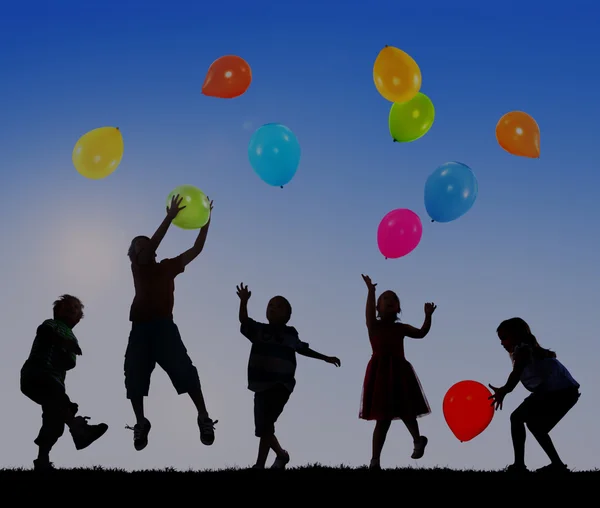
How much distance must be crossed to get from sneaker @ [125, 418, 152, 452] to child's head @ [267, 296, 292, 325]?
1.25m

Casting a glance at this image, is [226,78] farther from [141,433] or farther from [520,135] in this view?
[141,433]

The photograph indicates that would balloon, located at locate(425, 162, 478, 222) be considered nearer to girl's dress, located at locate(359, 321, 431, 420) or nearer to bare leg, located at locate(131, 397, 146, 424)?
girl's dress, located at locate(359, 321, 431, 420)

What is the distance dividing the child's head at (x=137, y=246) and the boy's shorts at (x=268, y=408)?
1405mm

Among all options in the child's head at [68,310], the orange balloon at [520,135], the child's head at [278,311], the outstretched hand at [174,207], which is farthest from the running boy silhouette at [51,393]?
the orange balloon at [520,135]

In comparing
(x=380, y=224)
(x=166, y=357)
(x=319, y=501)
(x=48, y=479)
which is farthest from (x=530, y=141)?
(x=48, y=479)

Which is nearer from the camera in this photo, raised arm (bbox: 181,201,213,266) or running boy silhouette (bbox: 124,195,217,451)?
running boy silhouette (bbox: 124,195,217,451)

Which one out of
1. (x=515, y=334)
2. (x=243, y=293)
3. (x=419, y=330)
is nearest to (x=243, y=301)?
(x=243, y=293)

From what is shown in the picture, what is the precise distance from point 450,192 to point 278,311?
228 centimetres

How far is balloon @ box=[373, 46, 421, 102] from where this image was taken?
7266 millimetres

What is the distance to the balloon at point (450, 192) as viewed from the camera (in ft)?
23.7

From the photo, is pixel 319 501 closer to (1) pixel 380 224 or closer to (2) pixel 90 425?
(2) pixel 90 425

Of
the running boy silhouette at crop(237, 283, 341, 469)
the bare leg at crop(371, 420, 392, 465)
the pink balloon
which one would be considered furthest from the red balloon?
the pink balloon

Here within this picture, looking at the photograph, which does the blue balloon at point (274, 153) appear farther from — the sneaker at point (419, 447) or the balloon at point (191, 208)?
the sneaker at point (419, 447)

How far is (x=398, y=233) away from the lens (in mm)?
7207
